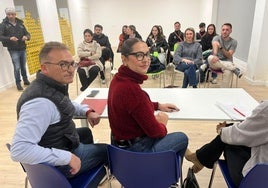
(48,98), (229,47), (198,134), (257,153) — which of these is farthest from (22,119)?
(229,47)

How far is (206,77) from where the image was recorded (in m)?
4.29

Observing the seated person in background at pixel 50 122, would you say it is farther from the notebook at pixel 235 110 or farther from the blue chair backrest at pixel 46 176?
the notebook at pixel 235 110

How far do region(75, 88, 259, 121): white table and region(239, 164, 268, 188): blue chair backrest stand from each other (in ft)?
1.73

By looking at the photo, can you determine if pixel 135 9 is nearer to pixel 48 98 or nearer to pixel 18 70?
pixel 18 70

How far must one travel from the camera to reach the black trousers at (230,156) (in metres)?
1.24

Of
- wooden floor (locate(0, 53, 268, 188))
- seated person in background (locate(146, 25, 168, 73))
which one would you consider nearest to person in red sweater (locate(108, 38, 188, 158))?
wooden floor (locate(0, 53, 268, 188))

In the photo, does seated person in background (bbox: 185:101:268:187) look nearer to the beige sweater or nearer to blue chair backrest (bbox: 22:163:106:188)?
the beige sweater

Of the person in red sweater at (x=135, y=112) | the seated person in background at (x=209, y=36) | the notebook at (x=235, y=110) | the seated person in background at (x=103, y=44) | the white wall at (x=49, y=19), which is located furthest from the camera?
the white wall at (x=49, y=19)

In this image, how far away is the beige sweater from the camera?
3.62ft

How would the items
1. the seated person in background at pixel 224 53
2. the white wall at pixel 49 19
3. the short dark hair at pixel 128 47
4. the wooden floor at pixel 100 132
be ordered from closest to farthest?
the short dark hair at pixel 128 47
the wooden floor at pixel 100 132
the seated person in background at pixel 224 53
the white wall at pixel 49 19

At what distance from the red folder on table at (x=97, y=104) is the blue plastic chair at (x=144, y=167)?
1.76ft

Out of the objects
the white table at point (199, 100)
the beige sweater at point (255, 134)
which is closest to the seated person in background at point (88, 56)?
the white table at point (199, 100)

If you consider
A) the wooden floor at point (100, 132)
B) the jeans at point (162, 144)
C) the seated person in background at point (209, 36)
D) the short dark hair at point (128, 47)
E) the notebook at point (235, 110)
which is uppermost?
the short dark hair at point (128, 47)

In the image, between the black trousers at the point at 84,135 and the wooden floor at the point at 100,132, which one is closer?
the black trousers at the point at 84,135
